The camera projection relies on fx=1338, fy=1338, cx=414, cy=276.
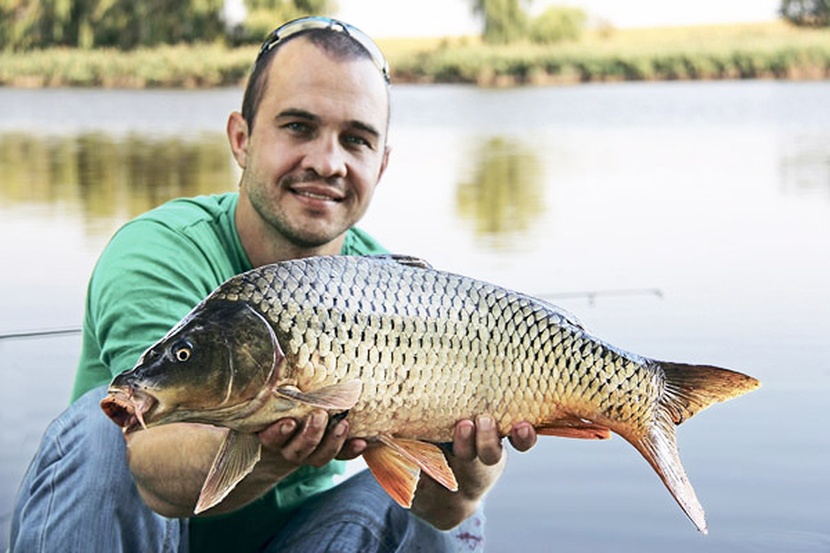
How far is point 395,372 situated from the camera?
152 cm

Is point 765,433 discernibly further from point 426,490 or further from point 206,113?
point 206,113

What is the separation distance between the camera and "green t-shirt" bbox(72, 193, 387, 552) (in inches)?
69.9

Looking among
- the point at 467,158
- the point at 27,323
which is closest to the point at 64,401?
the point at 27,323

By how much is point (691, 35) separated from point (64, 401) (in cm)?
2907

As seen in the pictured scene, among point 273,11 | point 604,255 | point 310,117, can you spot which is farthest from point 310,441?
point 273,11

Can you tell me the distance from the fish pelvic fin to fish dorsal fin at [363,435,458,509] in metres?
0.30

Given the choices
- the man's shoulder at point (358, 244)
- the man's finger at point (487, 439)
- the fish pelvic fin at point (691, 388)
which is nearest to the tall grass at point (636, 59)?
the man's shoulder at point (358, 244)

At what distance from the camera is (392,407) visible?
1.52 metres

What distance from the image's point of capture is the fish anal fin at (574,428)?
1631mm

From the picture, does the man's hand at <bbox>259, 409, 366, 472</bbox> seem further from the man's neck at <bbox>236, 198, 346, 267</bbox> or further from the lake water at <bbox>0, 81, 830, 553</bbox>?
the lake water at <bbox>0, 81, 830, 553</bbox>

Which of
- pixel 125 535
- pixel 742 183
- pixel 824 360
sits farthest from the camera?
pixel 742 183

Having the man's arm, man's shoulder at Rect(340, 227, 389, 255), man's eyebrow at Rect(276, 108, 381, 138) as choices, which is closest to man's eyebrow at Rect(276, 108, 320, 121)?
man's eyebrow at Rect(276, 108, 381, 138)

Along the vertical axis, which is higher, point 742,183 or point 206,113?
point 742,183

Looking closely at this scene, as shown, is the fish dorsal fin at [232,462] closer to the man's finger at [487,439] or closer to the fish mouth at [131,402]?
the fish mouth at [131,402]
